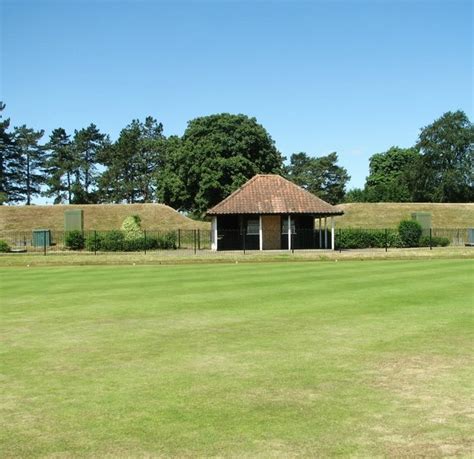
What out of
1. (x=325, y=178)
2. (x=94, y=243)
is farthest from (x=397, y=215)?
(x=325, y=178)

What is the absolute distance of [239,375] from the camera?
773 cm

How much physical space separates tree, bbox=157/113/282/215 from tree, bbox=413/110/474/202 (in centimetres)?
2805

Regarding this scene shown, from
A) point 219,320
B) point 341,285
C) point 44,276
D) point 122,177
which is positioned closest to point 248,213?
point 44,276

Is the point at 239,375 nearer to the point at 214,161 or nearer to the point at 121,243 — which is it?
the point at 121,243

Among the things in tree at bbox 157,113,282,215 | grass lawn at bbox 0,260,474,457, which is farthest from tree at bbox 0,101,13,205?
grass lawn at bbox 0,260,474,457

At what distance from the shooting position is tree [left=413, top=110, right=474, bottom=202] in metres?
83.4

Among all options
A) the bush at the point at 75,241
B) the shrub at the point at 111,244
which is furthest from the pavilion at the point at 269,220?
the bush at the point at 75,241

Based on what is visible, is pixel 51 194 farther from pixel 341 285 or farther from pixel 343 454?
pixel 343 454

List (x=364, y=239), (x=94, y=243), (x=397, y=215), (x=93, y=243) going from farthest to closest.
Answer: (x=397, y=215) < (x=364, y=239) < (x=93, y=243) < (x=94, y=243)

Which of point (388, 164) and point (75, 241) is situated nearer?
point (75, 241)

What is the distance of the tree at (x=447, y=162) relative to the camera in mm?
83438

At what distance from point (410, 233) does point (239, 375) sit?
39938 mm

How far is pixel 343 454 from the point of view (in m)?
5.11

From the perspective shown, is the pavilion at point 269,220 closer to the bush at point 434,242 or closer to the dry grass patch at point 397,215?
the bush at point 434,242
